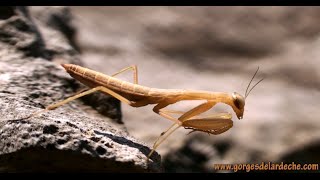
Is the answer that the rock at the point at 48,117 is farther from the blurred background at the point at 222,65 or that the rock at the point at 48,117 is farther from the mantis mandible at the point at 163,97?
the blurred background at the point at 222,65

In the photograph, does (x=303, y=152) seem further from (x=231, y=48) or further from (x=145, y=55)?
(x=145, y=55)

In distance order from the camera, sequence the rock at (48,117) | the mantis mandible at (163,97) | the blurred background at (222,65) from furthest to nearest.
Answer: the blurred background at (222,65) → the mantis mandible at (163,97) → the rock at (48,117)

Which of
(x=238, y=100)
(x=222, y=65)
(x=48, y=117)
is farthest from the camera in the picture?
(x=222, y=65)

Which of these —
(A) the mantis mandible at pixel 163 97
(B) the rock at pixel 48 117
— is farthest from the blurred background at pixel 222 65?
→ (A) the mantis mandible at pixel 163 97

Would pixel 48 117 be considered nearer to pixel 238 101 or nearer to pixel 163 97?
pixel 163 97

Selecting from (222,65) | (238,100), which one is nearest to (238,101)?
(238,100)

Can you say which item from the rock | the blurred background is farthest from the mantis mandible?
the blurred background

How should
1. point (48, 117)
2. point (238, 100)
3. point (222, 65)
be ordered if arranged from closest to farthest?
point (48, 117) → point (238, 100) → point (222, 65)
